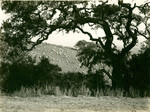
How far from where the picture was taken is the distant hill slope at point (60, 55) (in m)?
28.6

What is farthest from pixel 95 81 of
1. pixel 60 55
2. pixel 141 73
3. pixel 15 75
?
pixel 60 55

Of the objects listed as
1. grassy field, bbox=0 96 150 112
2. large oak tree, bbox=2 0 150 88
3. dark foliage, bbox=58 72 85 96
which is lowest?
grassy field, bbox=0 96 150 112

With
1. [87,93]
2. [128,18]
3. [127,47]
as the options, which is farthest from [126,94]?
[128,18]

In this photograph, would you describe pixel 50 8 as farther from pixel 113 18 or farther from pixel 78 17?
pixel 113 18

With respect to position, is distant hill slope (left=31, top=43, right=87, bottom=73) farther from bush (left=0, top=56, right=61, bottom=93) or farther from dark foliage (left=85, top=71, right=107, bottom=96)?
bush (left=0, top=56, right=61, bottom=93)

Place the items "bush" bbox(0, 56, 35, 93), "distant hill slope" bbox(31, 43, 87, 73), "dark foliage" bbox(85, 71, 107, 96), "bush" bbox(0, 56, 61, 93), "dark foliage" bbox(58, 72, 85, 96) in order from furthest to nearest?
"distant hill slope" bbox(31, 43, 87, 73) < "dark foliage" bbox(85, 71, 107, 96) < "dark foliage" bbox(58, 72, 85, 96) < "bush" bbox(0, 56, 61, 93) < "bush" bbox(0, 56, 35, 93)

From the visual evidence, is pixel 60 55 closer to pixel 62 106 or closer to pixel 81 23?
pixel 81 23

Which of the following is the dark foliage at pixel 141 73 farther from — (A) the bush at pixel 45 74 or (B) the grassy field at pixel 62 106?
(A) the bush at pixel 45 74

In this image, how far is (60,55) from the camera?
31109mm

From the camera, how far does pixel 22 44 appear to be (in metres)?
14.0

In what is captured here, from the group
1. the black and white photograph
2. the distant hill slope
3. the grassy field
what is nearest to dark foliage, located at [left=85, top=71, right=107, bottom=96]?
the black and white photograph

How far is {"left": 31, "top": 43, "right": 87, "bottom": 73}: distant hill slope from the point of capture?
2860 cm

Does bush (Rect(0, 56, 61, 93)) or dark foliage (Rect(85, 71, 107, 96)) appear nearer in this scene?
bush (Rect(0, 56, 61, 93))

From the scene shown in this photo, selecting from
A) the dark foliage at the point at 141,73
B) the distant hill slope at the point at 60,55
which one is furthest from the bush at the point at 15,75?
the distant hill slope at the point at 60,55
